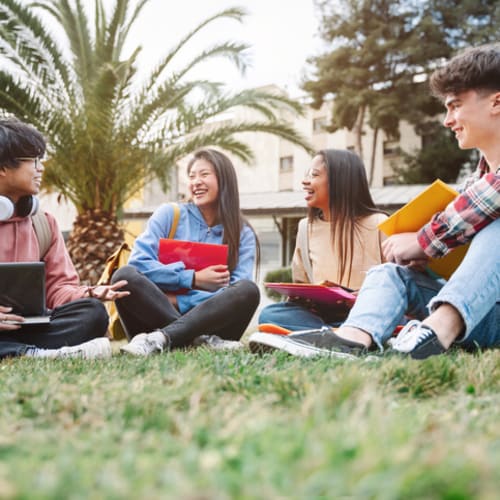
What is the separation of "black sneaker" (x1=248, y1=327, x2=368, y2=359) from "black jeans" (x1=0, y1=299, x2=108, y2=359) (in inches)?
47.6

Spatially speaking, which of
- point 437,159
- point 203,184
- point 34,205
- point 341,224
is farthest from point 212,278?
point 437,159

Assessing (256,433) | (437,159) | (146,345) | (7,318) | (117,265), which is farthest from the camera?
(437,159)

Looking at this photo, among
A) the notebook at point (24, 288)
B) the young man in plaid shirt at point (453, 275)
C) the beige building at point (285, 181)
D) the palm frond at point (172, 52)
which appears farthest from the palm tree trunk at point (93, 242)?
the beige building at point (285, 181)

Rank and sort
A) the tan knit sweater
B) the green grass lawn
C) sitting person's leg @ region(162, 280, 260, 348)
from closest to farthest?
the green grass lawn
sitting person's leg @ region(162, 280, 260, 348)
the tan knit sweater

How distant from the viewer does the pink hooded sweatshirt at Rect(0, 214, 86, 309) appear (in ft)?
11.6

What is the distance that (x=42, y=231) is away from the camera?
145 inches

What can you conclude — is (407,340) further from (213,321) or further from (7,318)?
(7,318)

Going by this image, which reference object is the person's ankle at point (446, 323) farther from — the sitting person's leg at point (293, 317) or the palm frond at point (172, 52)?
the palm frond at point (172, 52)

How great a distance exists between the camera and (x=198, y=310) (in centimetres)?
357

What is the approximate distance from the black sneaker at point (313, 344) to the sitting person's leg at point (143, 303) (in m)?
1.18

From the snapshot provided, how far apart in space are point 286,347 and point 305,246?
5.62 feet

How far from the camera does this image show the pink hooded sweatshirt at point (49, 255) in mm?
3549

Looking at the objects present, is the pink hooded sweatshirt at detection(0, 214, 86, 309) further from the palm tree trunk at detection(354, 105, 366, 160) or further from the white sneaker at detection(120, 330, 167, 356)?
the palm tree trunk at detection(354, 105, 366, 160)

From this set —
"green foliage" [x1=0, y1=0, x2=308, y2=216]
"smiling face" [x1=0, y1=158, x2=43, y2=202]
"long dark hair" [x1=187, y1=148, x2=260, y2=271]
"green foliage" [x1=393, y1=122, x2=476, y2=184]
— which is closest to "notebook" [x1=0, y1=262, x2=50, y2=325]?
"smiling face" [x1=0, y1=158, x2=43, y2=202]
